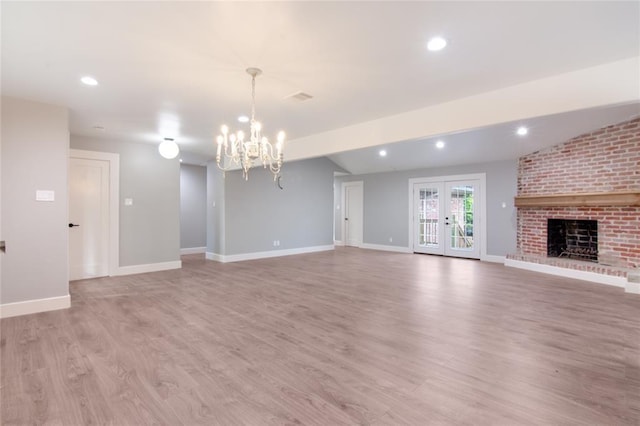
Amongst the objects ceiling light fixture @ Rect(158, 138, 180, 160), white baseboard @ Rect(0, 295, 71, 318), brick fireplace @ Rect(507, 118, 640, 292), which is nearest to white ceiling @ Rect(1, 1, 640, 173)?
ceiling light fixture @ Rect(158, 138, 180, 160)

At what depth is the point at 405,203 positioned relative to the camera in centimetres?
922

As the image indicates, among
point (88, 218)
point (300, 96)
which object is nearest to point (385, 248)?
point (300, 96)

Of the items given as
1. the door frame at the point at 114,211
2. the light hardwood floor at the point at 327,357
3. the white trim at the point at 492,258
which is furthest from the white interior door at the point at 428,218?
the door frame at the point at 114,211

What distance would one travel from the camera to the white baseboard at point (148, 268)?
602cm

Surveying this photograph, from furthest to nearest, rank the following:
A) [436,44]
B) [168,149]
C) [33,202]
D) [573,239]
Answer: [573,239], [168,149], [33,202], [436,44]

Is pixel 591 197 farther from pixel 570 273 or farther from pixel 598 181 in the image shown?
pixel 570 273

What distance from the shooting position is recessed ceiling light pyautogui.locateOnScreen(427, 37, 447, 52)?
7.79 ft

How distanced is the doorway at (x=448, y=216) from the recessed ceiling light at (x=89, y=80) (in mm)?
7693

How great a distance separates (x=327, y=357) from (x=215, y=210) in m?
5.90

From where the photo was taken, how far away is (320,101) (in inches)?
147

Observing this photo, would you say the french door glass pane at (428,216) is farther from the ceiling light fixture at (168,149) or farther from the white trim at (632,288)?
the ceiling light fixture at (168,149)

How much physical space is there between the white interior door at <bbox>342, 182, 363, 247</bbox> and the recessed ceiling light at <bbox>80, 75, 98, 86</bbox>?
26.4 ft

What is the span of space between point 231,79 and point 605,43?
10.4 feet

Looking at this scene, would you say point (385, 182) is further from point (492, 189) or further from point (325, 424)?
point (325, 424)
